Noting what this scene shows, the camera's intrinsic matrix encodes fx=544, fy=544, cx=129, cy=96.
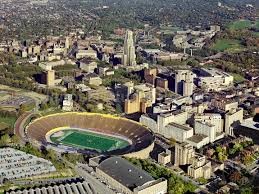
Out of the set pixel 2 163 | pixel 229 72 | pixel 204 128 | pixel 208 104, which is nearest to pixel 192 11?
pixel 229 72

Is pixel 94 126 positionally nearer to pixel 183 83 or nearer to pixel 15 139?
pixel 15 139

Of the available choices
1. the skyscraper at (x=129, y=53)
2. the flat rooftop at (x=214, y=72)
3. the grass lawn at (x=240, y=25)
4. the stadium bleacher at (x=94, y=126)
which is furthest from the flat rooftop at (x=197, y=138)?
the grass lawn at (x=240, y=25)

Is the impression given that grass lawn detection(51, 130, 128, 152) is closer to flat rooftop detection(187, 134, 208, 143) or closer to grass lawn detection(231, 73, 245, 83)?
flat rooftop detection(187, 134, 208, 143)

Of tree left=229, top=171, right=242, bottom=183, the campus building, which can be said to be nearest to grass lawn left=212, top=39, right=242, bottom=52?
tree left=229, top=171, right=242, bottom=183

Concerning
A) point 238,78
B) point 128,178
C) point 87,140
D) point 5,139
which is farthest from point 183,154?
point 238,78

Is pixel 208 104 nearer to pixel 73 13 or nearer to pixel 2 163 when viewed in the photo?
pixel 2 163

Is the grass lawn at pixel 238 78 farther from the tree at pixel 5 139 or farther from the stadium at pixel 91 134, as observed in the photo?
the tree at pixel 5 139

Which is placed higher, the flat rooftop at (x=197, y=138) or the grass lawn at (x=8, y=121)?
the grass lawn at (x=8, y=121)
